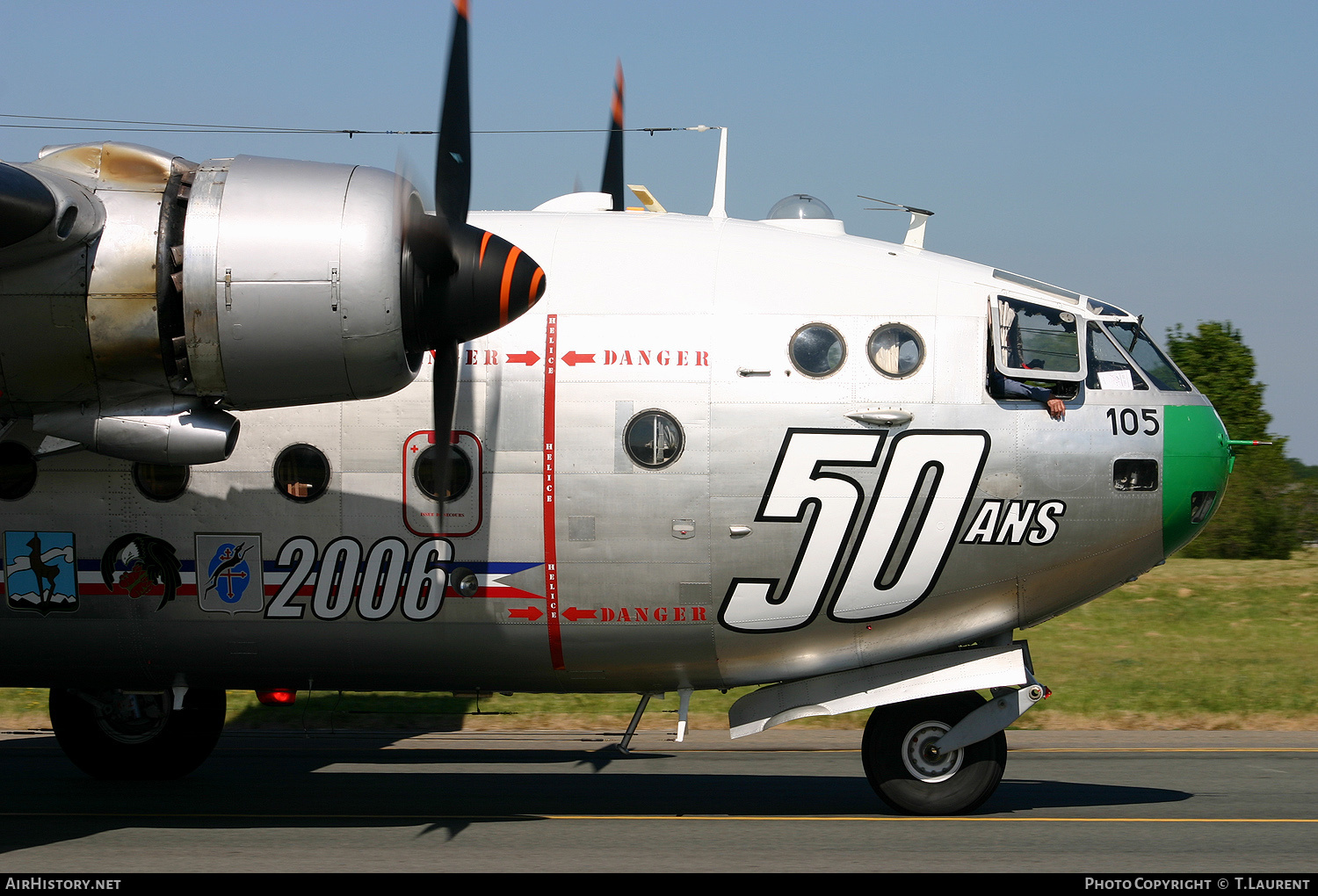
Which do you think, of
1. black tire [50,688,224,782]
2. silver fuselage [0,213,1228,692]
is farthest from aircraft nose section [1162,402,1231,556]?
black tire [50,688,224,782]

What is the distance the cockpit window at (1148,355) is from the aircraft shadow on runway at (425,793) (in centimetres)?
365

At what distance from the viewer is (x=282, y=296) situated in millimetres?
7914

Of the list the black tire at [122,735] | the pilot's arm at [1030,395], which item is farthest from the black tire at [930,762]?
the black tire at [122,735]

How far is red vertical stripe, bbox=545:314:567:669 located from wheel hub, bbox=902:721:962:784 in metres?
2.91

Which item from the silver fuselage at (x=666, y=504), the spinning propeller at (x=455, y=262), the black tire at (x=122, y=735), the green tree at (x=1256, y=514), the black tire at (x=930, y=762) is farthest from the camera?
the green tree at (x=1256, y=514)

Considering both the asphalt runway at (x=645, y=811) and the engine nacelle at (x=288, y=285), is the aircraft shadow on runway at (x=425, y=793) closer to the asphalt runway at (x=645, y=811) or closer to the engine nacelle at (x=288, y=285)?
the asphalt runway at (x=645, y=811)

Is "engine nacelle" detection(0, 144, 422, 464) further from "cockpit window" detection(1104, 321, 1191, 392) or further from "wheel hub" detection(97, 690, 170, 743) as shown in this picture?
"cockpit window" detection(1104, 321, 1191, 392)

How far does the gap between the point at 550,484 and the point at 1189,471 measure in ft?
15.9

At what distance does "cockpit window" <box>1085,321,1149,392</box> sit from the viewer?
9.68 meters

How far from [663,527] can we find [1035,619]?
3085 mm

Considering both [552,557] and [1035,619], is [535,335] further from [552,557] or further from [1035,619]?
[1035,619]

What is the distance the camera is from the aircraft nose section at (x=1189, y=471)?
9531 mm

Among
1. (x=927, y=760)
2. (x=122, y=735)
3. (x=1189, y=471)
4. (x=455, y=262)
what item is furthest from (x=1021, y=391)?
(x=122, y=735)

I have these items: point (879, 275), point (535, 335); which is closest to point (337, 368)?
point (535, 335)
